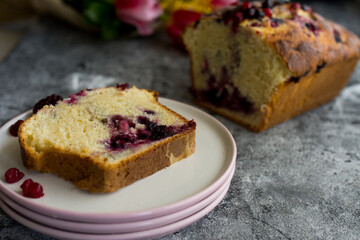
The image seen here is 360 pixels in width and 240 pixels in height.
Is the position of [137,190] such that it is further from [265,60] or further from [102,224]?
[265,60]

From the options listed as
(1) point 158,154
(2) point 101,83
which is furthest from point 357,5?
(1) point 158,154

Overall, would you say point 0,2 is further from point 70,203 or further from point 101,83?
point 70,203

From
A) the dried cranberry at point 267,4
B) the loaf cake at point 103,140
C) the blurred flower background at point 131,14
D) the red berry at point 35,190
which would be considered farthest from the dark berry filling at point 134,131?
the blurred flower background at point 131,14

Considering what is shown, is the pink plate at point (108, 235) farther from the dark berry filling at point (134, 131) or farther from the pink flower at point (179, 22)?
the pink flower at point (179, 22)

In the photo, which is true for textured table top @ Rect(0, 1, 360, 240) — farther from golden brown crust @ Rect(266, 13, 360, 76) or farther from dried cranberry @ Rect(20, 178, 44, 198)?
golden brown crust @ Rect(266, 13, 360, 76)

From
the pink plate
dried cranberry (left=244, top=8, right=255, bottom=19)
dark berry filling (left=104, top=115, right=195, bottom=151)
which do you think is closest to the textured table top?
the pink plate
